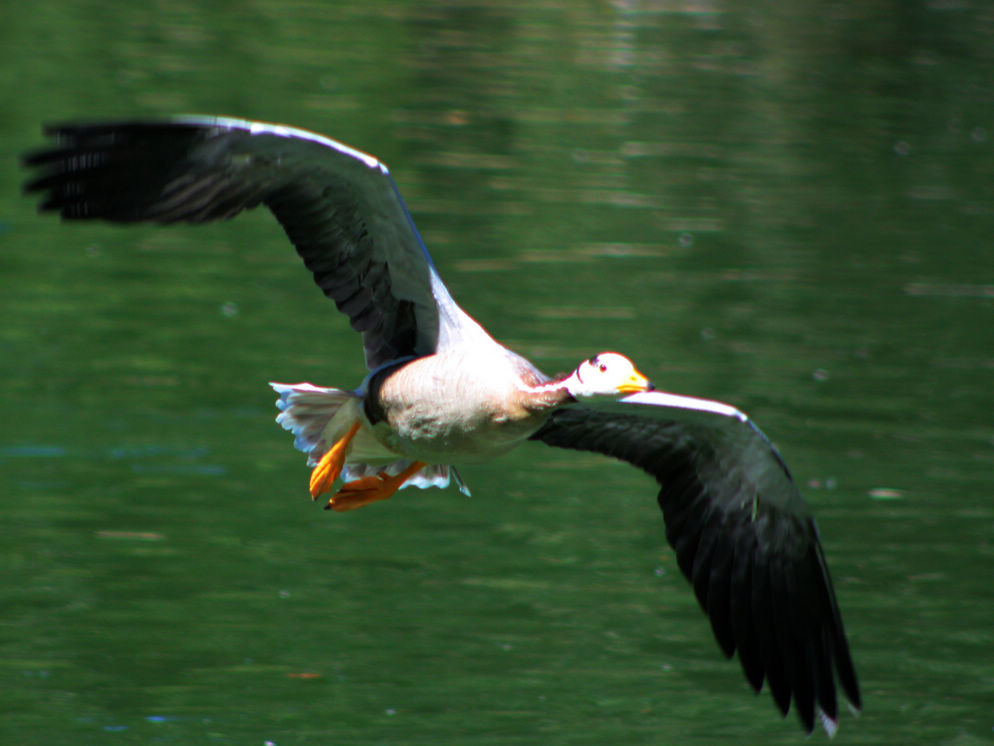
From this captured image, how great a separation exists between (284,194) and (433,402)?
1101 mm

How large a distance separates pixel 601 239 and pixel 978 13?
24.9 m

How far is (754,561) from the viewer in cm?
778

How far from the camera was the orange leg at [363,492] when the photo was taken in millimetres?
7840

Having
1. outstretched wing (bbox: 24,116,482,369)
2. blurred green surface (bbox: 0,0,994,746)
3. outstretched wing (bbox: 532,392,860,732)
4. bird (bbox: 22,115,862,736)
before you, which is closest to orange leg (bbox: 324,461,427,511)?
bird (bbox: 22,115,862,736)

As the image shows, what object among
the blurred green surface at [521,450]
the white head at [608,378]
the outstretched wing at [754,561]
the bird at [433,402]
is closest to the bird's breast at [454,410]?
the bird at [433,402]

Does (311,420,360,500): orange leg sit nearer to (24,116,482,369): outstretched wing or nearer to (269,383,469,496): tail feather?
(269,383,469,496): tail feather

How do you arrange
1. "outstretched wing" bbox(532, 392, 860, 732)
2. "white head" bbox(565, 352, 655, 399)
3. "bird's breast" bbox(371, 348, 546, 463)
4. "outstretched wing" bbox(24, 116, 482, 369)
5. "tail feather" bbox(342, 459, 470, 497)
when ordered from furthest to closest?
"tail feather" bbox(342, 459, 470, 497) < "outstretched wing" bbox(532, 392, 860, 732) < "bird's breast" bbox(371, 348, 546, 463) < "outstretched wing" bbox(24, 116, 482, 369) < "white head" bbox(565, 352, 655, 399)

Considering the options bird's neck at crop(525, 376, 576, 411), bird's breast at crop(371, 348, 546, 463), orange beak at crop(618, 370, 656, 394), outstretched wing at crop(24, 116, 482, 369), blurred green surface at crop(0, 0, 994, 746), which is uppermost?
outstretched wing at crop(24, 116, 482, 369)

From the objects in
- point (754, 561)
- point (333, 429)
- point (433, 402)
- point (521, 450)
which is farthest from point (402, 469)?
point (521, 450)

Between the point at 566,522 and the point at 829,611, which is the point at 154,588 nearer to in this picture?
the point at 566,522

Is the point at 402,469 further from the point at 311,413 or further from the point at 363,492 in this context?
the point at 311,413

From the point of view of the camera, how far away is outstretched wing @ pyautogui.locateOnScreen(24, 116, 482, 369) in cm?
671

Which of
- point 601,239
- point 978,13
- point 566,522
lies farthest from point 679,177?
point 978,13

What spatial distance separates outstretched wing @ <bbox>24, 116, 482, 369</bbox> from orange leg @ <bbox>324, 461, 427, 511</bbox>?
637 mm
